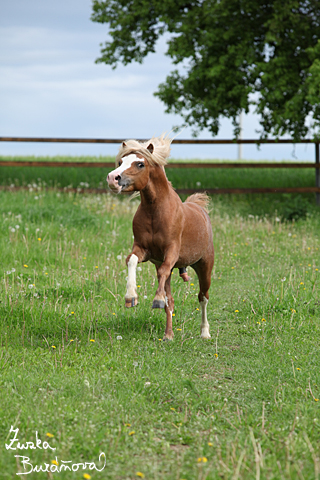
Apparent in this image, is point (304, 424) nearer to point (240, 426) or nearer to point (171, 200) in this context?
point (240, 426)

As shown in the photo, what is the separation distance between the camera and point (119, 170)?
4254 mm

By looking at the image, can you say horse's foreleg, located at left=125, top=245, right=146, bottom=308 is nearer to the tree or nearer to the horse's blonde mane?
the horse's blonde mane

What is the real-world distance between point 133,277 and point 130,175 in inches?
36.2

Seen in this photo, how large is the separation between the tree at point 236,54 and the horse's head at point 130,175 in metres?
9.63

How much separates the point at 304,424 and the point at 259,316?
98.6 inches

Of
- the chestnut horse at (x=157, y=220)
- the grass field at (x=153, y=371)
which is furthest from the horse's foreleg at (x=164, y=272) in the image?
the grass field at (x=153, y=371)

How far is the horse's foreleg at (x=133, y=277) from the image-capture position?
13.8 feet

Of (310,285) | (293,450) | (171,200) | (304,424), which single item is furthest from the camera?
(310,285)

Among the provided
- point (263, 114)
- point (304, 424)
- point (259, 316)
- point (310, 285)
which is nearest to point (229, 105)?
point (263, 114)

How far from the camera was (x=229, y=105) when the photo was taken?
49.3 feet

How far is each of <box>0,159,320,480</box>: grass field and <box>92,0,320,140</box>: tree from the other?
6.84m

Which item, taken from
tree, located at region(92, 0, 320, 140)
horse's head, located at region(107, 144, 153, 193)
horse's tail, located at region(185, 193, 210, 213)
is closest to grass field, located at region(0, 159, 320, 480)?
horse's tail, located at region(185, 193, 210, 213)

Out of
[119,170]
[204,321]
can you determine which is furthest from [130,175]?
[204,321]

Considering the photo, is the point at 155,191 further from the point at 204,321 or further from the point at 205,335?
the point at 205,335
